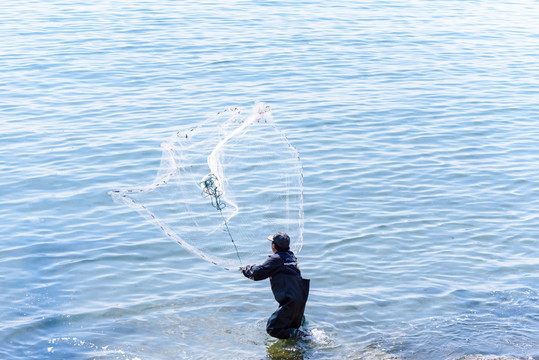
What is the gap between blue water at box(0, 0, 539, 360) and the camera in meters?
10.7

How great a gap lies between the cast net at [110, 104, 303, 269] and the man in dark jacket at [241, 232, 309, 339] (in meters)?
1.46

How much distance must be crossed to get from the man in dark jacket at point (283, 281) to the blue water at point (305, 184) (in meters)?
0.42

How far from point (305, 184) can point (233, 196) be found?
6.36 feet

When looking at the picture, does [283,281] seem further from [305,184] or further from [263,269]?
[305,184]

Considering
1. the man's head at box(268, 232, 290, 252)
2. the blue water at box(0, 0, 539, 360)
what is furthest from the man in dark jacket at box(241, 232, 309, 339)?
the blue water at box(0, 0, 539, 360)

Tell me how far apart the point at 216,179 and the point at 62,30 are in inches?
831

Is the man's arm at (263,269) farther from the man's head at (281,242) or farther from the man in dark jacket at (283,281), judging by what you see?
the man's head at (281,242)

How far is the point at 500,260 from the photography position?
42.0 feet

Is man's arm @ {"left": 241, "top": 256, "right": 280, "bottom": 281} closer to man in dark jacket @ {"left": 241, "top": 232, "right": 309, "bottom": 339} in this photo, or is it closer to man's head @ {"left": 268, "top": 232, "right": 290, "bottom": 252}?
man in dark jacket @ {"left": 241, "top": 232, "right": 309, "bottom": 339}

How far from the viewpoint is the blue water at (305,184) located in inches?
422

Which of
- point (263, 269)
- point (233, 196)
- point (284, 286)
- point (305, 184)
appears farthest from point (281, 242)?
point (305, 184)

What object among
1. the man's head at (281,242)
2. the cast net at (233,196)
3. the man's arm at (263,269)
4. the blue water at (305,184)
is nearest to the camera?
the man's arm at (263,269)

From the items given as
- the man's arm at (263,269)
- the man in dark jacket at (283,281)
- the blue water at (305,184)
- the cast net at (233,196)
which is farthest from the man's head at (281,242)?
the cast net at (233,196)

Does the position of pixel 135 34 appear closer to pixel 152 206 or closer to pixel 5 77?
pixel 5 77
